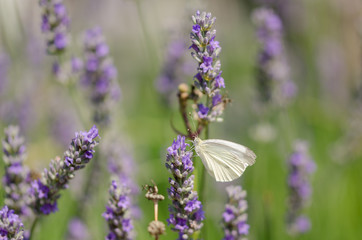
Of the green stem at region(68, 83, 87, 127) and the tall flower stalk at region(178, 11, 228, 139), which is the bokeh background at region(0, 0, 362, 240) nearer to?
the green stem at region(68, 83, 87, 127)

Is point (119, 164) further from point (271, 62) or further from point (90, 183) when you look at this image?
point (271, 62)

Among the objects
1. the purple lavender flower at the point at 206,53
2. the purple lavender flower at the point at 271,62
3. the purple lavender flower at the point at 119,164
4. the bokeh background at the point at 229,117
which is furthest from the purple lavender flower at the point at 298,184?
the purple lavender flower at the point at 206,53

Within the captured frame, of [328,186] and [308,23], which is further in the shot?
[308,23]

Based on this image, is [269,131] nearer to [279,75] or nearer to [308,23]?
[279,75]

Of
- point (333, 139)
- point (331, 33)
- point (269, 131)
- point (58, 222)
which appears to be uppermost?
point (331, 33)

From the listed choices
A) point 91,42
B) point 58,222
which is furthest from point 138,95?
point 91,42

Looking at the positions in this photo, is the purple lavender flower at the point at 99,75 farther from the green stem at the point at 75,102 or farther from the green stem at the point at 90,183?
the green stem at the point at 90,183
